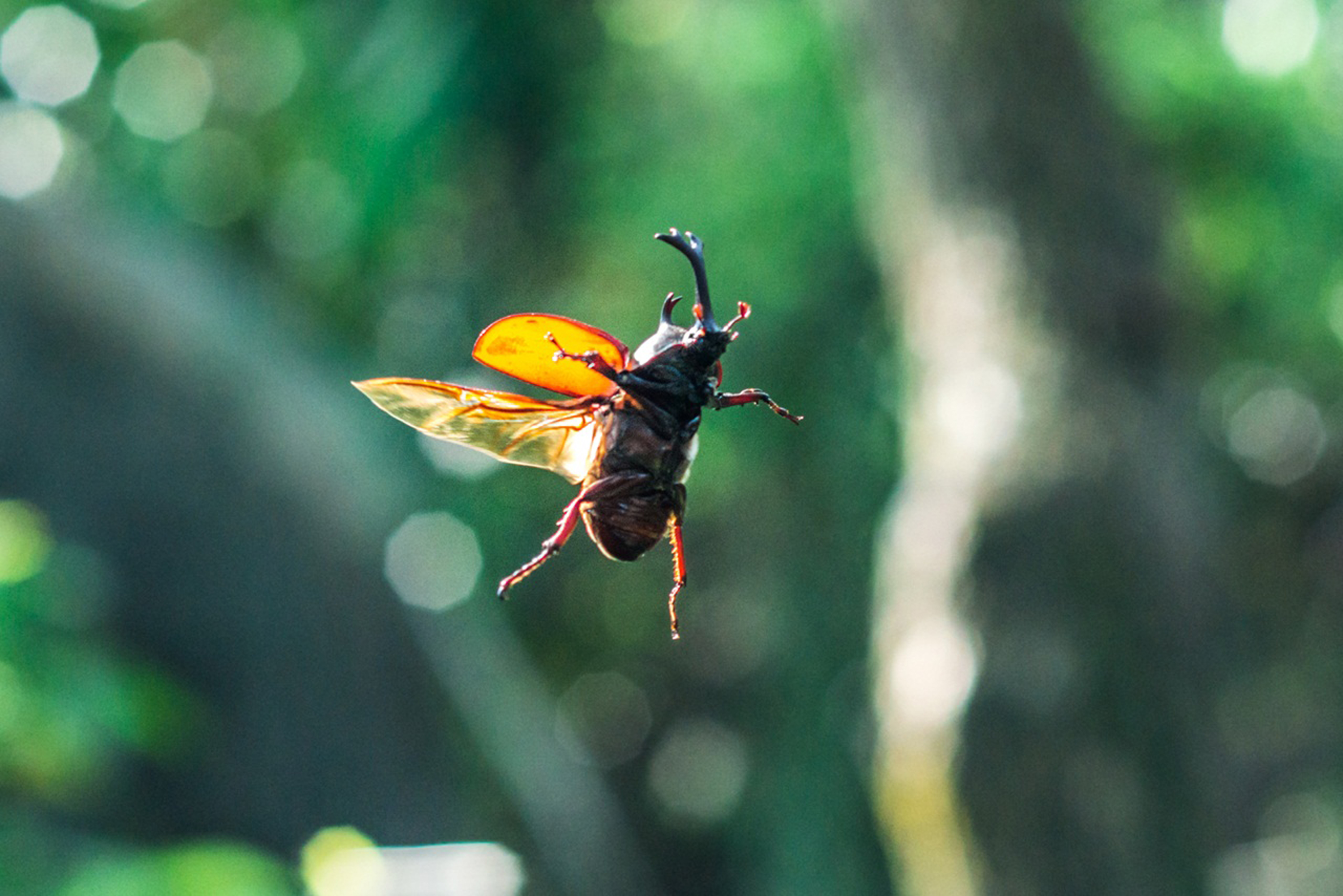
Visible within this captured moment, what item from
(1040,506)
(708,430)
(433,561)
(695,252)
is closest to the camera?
(695,252)

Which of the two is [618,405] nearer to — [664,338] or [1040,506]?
[664,338]

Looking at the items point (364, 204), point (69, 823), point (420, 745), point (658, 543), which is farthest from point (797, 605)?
point (658, 543)

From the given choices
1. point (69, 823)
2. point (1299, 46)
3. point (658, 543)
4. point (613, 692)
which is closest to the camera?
point (658, 543)

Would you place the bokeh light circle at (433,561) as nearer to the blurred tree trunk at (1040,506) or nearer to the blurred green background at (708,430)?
the blurred green background at (708,430)

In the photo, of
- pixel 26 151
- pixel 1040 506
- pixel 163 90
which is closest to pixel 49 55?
pixel 163 90

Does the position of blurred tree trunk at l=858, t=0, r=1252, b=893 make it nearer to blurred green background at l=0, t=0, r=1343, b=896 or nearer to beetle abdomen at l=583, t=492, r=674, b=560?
blurred green background at l=0, t=0, r=1343, b=896

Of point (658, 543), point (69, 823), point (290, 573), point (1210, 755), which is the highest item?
point (290, 573)

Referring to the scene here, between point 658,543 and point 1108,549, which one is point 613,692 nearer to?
point 1108,549

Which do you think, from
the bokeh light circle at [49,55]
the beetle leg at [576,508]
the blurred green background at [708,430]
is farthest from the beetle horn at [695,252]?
the bokeh light circle at [49,55]
